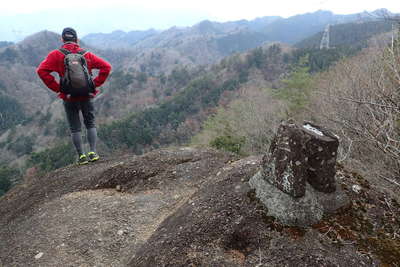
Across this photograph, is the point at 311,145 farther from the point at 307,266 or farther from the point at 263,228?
the point at 307,266

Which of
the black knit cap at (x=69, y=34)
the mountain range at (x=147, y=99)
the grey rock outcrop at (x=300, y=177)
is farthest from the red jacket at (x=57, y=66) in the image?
the mountain range at (x=147, y=99)

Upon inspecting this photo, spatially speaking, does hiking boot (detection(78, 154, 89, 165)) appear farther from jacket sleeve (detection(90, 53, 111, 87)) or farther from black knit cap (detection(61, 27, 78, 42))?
black knit cap (detection(61, 27, 78, 42))

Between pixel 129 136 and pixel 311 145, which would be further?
pixel 129 136

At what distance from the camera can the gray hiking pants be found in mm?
5855

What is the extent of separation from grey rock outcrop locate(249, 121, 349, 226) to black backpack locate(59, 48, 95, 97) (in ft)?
12.2

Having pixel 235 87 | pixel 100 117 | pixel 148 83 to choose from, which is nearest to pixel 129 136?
pixel 235 87

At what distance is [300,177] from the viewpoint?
3258 millimetres

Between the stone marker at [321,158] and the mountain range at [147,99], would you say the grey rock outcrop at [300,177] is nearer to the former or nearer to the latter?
the stone marker at [321,158]

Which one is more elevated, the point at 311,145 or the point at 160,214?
the point at 311,145

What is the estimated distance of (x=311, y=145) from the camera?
3404 millimetres

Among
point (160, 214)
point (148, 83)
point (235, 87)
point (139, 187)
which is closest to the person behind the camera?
point (160, 214)

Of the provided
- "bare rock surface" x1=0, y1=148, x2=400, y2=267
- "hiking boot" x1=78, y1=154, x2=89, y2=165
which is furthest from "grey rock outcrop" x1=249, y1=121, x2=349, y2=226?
"hiking boot" x1=78, y1=154, x2=89, y2=165

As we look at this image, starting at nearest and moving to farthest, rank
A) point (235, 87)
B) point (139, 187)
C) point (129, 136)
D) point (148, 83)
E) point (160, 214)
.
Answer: point (160, 214)
point (139, 187)
point (129, 136)
point (235, 87)
point (148, 83)

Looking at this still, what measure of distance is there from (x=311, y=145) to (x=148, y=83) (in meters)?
110
